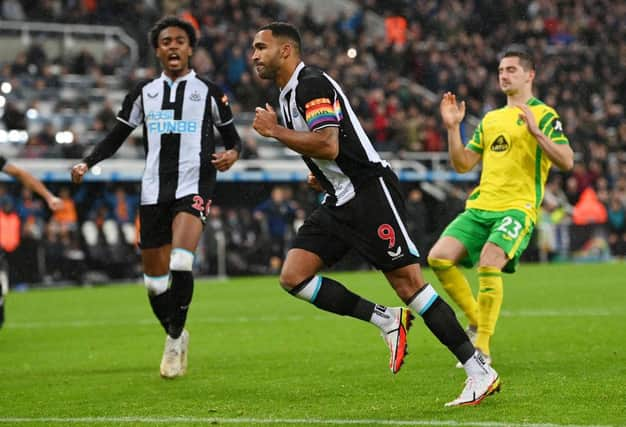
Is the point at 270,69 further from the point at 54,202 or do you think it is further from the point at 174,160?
A: the point at 54,202

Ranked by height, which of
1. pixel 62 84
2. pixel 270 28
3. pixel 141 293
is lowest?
pixel 141 293

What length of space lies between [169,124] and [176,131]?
8cm

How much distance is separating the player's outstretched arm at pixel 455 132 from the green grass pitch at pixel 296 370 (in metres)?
1.49

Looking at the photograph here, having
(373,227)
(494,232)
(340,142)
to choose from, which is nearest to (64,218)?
(494,232)

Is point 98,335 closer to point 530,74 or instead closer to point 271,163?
point 530,74

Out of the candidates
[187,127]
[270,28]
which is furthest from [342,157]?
[187,127]

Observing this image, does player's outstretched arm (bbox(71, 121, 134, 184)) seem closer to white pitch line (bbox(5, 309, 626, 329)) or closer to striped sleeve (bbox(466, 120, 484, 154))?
striped sleeve (bbox(466, 120, 484, 154))

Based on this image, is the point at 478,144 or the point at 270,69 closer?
the point at 270,69

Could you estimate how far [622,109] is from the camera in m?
34.2

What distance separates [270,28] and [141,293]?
12716mm

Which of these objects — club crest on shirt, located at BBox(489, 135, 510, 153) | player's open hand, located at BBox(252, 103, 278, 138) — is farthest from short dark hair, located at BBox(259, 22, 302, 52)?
club crest on shirt, located at BBox(489, 135, 510, 153)

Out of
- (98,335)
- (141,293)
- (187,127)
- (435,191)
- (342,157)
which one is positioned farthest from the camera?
(435,191)

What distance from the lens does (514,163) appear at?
886 cm

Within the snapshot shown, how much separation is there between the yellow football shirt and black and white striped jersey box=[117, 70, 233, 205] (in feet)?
6.82
